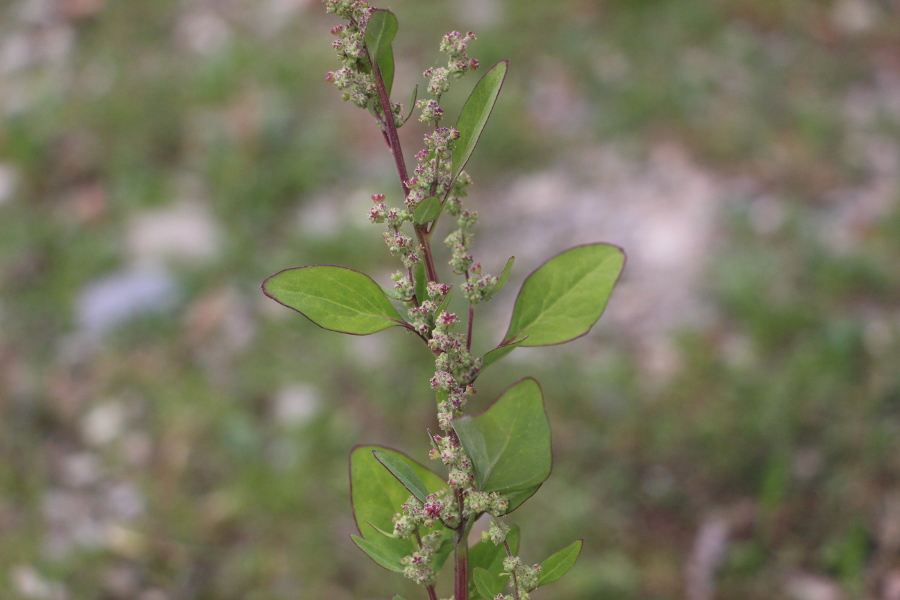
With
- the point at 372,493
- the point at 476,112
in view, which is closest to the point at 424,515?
the point at 372,493

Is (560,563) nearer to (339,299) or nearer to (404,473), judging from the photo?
(404,473)

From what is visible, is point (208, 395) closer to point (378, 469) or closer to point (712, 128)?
point (378, 469)

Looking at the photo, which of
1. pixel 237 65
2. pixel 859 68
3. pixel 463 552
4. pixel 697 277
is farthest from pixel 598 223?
pixel 463 552

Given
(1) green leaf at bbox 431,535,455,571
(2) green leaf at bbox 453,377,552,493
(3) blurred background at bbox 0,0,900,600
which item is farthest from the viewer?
(3) blurred background at bbox 0,0,900,600

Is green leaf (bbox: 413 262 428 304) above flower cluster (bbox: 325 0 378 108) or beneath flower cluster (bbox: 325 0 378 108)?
beneath

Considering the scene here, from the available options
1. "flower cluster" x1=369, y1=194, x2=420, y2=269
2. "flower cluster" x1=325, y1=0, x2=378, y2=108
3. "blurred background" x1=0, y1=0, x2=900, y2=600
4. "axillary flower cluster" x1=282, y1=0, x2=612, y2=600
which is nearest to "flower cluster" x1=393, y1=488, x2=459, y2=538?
"axillary flower cluster" x1=282, y1=0, x2=612, y2=600

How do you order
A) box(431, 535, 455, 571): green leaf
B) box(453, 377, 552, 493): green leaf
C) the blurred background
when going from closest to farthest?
box(453, 377, 552, 493): green leaf → box(431, 535, 455, 571): green leaf → the blurred background

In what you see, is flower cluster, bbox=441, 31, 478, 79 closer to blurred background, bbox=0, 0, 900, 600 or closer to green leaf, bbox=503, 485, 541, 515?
green leaf, bbox=503, 485, 541, 515
